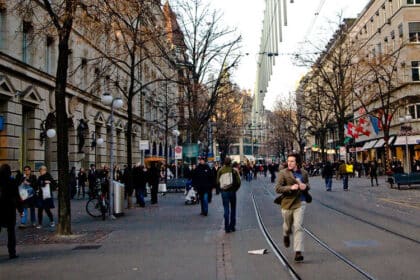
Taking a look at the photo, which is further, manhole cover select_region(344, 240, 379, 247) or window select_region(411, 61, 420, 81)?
window select_region(411, 61, 420, 81)

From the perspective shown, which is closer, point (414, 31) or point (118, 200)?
point (118, 200)

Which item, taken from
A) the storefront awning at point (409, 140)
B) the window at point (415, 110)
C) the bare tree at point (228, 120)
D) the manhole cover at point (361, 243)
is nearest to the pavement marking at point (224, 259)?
the manhole cover at point (361, 243)

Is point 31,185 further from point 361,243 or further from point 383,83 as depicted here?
point 383,83

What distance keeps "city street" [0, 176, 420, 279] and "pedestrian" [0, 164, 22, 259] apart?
0.42 metres

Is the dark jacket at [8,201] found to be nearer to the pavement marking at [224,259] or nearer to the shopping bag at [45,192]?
the pavement marking at [224,259]

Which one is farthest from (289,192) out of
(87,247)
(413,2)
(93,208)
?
(413,2)

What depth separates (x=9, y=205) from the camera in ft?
32.4

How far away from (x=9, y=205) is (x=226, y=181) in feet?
17.5

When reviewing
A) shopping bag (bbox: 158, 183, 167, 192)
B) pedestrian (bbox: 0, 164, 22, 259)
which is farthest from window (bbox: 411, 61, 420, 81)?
pedestrian (bbox: 0, 164, 22, 259)

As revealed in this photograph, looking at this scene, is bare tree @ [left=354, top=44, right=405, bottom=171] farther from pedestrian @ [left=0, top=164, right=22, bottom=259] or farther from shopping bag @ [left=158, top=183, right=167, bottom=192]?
pedestrian @ [left=0, top=164, right=22, bottom=259]

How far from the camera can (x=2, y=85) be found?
2280 centimetres

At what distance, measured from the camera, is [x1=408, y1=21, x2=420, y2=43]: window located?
49406 millimetres

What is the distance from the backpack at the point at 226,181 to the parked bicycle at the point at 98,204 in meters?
5.39

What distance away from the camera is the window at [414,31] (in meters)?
49.4
